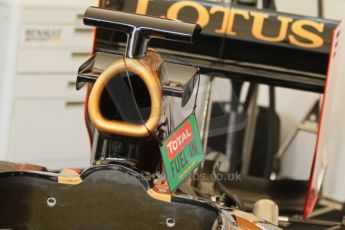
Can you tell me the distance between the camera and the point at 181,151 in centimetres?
132

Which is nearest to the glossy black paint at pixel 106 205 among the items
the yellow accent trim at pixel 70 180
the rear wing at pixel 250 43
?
the yellow accent trim at pixel 70 180

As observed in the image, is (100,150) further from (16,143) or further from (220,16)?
(16,143)

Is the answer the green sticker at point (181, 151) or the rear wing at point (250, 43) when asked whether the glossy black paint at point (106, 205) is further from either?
the rear wing at point (250, 43)

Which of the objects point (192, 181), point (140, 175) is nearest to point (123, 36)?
point (192, 181)

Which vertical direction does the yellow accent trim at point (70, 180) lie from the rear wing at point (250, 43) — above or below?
below

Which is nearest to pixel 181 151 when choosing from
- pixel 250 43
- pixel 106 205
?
pixel 106 205

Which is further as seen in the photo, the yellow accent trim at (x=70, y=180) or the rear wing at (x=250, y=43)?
the rear wing at (x=250, y=43)

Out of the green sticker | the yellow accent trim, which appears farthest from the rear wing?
the yellow accent trim

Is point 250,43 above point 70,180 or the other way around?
above

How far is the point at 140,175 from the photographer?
4.07 ft

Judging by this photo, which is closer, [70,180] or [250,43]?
[70,180]

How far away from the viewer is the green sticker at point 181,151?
1.29 m

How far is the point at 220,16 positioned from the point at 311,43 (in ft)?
0.75

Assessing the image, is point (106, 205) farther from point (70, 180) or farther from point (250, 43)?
point (250, 43)
